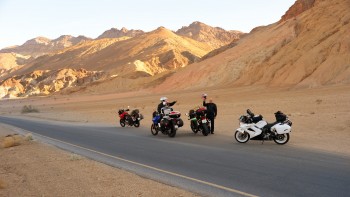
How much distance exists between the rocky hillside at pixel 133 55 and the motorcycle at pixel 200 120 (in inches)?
3306

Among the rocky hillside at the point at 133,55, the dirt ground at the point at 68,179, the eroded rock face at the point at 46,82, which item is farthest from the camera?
the rocky hillside at the point at 133,55

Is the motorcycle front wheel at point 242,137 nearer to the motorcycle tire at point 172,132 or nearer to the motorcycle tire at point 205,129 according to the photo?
the motorcycle tire at point 205,129

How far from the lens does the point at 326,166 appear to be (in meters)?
10.6

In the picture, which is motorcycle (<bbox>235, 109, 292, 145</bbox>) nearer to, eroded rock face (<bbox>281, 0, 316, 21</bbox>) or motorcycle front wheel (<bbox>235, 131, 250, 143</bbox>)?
motorcycle front wheel (<bbox>235, 131, 250, 143</bbox>)

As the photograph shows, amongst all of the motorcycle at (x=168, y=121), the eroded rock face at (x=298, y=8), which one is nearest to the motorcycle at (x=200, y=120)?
the motorcycle at (x=168, y=121)

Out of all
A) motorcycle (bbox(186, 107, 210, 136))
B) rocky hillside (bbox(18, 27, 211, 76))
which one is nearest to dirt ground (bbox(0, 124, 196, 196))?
motorcycle (bbox(186, 107, 210, 136))

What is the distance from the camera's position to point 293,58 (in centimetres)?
5150

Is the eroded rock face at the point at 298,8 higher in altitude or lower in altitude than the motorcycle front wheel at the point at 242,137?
higher

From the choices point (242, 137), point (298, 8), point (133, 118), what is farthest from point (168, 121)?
point (298, 8)

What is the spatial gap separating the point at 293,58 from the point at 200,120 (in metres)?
36.2

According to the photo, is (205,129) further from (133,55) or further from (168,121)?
(133,55)

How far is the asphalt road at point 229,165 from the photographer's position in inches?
342

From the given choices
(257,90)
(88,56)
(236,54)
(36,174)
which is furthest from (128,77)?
(36,174)

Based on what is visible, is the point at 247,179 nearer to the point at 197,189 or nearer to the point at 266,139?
the point at 197,189
